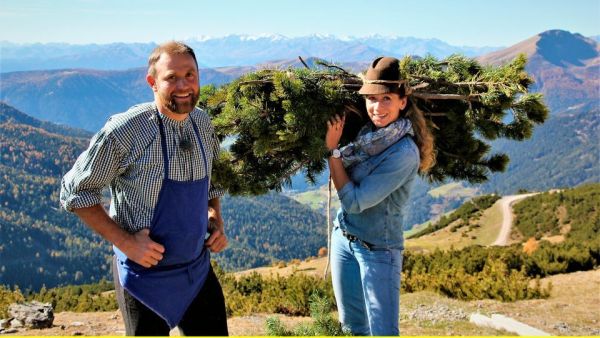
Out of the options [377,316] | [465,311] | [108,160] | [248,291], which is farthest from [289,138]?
[248,291]

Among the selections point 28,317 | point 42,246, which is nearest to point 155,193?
point 28,317

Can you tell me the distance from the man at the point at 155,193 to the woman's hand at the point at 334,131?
1.23 metres

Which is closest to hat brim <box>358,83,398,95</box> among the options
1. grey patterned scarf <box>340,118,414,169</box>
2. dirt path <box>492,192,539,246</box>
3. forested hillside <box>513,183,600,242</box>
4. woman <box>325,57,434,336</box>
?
woman <box>325,57,434,336</box>

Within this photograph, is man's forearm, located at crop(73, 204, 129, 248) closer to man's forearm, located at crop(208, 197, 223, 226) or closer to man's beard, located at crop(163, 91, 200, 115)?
man's beard, located at crop(163, 91, 200, 115)

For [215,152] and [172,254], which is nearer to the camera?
[172,254]

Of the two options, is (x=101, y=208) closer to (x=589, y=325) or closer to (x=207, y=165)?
(x=207, y=165)

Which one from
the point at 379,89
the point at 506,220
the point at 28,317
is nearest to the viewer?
the point at 379,89

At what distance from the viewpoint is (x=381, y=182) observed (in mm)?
3645

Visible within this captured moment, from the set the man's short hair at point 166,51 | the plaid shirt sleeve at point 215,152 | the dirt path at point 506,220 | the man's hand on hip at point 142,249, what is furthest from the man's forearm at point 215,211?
the dirt path at point 506,220

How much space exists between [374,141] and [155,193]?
1.58 m

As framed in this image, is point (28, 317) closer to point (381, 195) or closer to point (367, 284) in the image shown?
point (367, 284)

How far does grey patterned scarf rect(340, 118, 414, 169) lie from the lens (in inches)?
148

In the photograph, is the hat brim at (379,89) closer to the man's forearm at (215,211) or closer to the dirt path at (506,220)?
the man's forearm at (215,211)

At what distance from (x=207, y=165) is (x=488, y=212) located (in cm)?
4332
